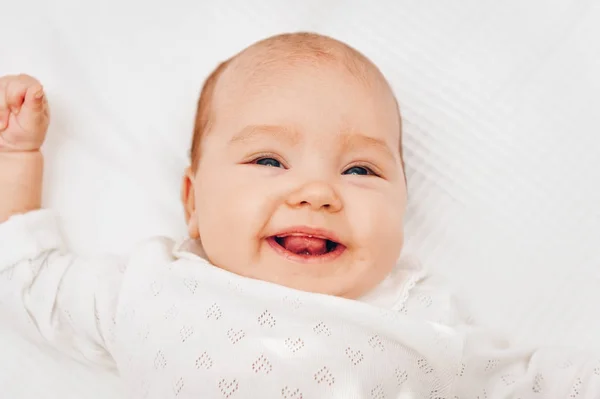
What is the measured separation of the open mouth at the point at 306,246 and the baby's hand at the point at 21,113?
1.79ft

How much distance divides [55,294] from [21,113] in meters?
0.36

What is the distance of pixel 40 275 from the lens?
1304 mm

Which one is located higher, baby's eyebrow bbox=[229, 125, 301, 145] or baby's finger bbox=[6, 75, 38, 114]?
baby's eyebrow bbox=[229, 125, 301, 145]

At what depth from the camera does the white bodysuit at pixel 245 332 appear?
3.66ft

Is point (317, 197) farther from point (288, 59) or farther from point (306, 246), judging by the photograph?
point (288, 59)

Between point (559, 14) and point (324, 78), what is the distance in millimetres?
608

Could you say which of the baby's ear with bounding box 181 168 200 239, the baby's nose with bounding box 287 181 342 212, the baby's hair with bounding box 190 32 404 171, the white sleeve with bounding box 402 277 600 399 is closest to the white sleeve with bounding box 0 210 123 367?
the baby's ear with bounding box 181 168 200 239

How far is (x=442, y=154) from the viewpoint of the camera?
1487 mm

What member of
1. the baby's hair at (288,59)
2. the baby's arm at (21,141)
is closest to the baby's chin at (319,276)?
the baby's hair at (288,59)

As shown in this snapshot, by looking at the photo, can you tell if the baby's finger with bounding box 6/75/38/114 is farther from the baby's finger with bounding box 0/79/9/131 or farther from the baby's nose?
the baby's nose

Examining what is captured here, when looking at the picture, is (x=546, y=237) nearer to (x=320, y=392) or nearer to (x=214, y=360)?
(x=320, y=392)

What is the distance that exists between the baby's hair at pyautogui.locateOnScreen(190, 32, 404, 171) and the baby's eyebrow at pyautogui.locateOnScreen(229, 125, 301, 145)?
0.09 m

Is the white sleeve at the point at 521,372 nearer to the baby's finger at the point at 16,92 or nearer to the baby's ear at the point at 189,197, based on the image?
the baby's ear at the point at 189,197

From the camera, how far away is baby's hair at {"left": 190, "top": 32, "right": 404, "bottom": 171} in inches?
49.4
